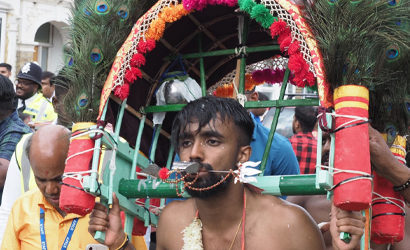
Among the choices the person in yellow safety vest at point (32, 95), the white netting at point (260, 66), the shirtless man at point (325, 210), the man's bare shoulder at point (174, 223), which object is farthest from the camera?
the person in yellow safety vest at point (32, 95)

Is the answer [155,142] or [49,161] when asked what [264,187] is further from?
[49,161]

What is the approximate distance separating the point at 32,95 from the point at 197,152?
4.88m

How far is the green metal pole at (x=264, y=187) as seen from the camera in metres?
3.17

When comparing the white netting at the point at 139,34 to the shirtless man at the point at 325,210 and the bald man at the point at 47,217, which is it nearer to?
the bald man at the point at 47,217

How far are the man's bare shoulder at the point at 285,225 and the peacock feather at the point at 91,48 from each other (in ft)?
3.80

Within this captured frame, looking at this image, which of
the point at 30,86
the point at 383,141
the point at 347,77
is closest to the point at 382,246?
the point at 383,141

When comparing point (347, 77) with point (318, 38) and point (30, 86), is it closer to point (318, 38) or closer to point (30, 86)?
point (318, 38)

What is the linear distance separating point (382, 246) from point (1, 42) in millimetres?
12184

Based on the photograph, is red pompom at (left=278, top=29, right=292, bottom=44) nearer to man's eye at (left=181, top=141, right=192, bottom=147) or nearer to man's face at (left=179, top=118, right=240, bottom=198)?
man's face at (left=179, top=118, right=240, bottom=198)

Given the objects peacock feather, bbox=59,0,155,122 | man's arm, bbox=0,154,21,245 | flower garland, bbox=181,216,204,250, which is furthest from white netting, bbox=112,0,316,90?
man's arm, bbox=0,154,21,245

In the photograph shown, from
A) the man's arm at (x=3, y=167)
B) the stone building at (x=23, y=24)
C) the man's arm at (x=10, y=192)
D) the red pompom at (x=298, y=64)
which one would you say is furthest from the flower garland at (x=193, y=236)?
the stone building at (x=23, y=24)

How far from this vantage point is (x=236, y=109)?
3.27 m

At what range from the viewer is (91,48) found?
3639 millimetres

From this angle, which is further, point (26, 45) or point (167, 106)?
point (26, 45)
